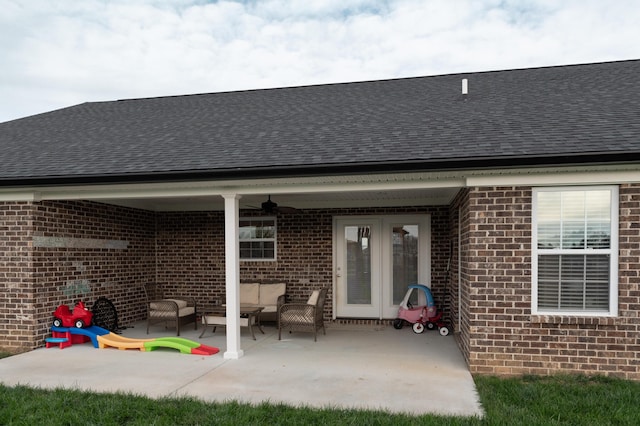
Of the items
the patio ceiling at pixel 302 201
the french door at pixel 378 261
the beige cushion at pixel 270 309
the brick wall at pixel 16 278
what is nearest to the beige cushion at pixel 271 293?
the beige cushion at pixel 270 309

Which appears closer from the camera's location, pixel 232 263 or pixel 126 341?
pixel 232 263

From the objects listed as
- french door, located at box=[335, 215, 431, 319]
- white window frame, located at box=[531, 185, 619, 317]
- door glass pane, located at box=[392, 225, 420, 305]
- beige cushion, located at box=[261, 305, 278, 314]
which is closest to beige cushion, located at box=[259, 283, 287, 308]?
beige cushion, located at box=[261, 305, 278, 314]

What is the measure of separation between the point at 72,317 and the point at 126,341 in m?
1.06

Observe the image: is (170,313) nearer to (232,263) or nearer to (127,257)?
(127,257)

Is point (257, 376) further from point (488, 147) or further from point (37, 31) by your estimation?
point (37, 31)

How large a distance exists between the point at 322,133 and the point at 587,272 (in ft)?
14.0

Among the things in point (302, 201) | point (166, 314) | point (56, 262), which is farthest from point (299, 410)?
point (302, 201)

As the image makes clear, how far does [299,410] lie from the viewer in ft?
14.5

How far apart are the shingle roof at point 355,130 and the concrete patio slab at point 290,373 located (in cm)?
269

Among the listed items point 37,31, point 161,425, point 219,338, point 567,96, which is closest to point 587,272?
point 567,96

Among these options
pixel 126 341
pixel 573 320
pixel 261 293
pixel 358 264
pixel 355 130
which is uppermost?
pixel 355 130

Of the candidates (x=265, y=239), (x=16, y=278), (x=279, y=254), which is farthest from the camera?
(x=265, y=239)

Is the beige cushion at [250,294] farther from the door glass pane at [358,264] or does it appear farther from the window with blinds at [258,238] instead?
the door glass pane at [358,264]

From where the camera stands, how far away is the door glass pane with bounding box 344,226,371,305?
9.73m
